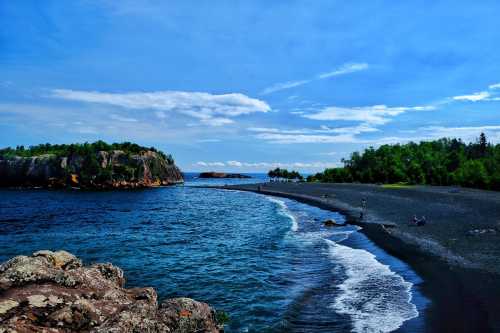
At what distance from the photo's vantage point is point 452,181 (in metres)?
129

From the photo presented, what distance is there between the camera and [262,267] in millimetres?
26938

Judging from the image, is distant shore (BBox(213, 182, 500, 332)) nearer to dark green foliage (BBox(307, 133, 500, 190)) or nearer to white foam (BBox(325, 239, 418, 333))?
white foam (BBox(325, 239, 418, 333))

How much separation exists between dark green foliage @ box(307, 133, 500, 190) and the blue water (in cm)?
8959

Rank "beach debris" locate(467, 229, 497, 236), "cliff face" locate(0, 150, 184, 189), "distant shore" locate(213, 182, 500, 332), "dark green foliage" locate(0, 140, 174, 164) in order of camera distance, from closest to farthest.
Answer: "distant shore" locate(213, 182, 500, 332) < "beach debris" locate(467, 229, 497, 236) < "cliff face" locate(0, 150, 184, 189) < "dark green foliage" locate(0, 140, 174, 164)

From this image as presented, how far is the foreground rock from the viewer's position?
36.1ft

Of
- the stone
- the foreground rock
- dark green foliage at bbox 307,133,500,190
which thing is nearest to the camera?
the stone

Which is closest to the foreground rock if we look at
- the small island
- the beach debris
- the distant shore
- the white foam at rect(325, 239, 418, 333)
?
the white foam at rect(325, 239, 418, 333)

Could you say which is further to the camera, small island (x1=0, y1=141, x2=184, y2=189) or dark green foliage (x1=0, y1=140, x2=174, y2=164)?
dark green foliage (x1=0, y1=140, x2=174, y2=164)

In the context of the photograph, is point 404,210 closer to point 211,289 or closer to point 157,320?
point 211,289

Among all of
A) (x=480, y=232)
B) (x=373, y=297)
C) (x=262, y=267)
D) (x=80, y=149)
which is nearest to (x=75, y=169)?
(x=80, y=149)

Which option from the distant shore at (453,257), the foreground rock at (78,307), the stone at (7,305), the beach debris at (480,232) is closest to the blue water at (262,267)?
the distant shore at (453,257)

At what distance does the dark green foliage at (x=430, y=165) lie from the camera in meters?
116

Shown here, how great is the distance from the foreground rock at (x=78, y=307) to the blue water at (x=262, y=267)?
3417 millimetres

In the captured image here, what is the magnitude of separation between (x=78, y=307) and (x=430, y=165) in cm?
16206
